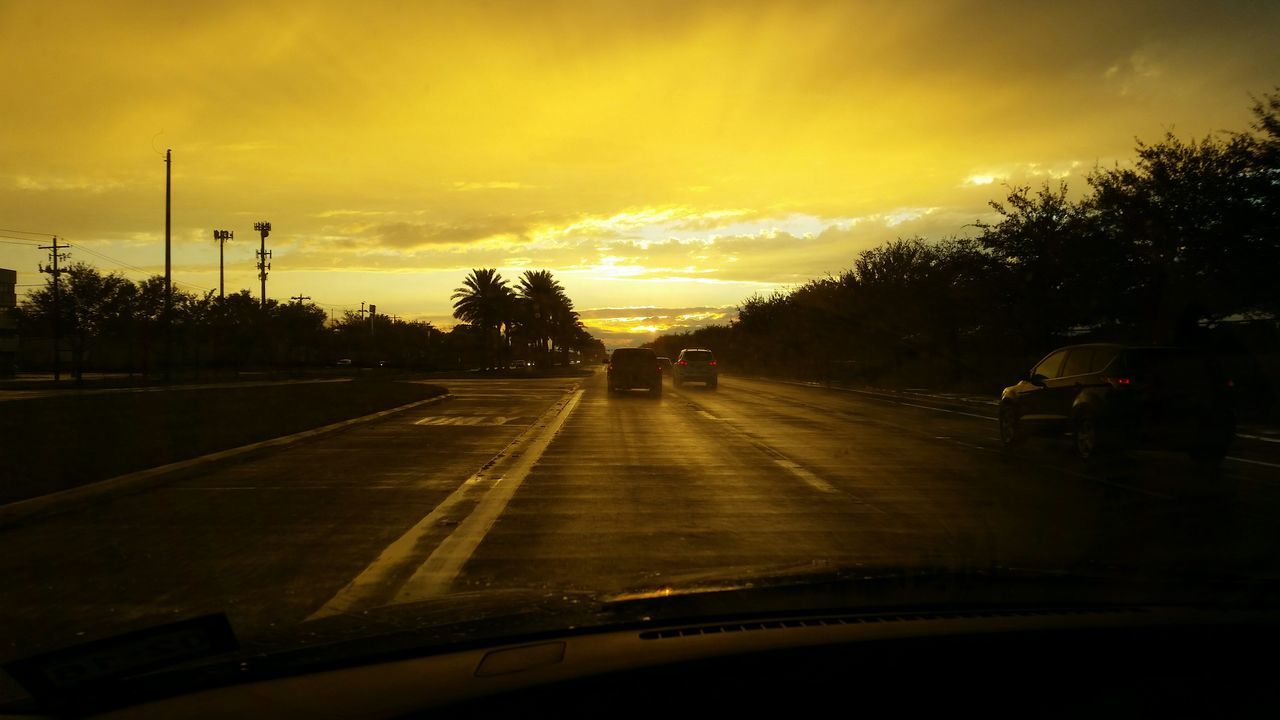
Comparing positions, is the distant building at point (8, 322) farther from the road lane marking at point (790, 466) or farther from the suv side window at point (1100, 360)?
the suv side window at point (1100, 360)

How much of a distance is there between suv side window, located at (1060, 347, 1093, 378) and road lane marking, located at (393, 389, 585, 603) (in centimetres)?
858

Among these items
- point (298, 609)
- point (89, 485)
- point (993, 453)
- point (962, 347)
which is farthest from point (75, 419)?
point (962, 347)

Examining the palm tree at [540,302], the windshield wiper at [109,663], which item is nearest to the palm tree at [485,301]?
the palm tree at [540,302]

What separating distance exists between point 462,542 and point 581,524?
134cm

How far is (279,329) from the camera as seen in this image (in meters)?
72.4

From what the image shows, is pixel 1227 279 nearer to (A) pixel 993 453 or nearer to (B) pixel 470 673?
(A) pixel 993 453

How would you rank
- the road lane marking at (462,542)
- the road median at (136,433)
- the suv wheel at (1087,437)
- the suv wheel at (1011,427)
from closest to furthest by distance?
1. the road lane marking at (462,542)
2. the road median at (136,433)
3. the suv wheel at (1087,437)
4. the suv wheel at (1011,427)

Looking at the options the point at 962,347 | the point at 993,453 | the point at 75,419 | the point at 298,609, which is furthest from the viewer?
the point at 962,347

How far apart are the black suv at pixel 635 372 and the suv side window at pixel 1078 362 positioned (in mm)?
22029

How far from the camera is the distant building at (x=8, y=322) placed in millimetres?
89681

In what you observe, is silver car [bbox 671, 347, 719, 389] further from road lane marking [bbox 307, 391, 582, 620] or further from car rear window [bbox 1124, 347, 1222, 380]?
road lane marking [bbox 307, 391, 582, 620]

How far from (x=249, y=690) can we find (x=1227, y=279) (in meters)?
27.0

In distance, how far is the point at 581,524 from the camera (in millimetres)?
8898

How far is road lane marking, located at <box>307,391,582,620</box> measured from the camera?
5.86 meters
